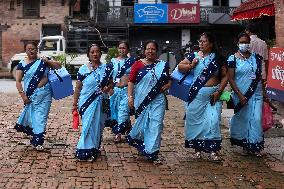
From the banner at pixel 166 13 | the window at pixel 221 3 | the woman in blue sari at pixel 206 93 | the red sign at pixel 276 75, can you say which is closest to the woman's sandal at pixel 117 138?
the woman in blue sari at pixel 206 93

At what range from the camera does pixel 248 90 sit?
7.14m

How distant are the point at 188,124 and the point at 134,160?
926 mm

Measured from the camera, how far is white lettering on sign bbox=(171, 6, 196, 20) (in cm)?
3078

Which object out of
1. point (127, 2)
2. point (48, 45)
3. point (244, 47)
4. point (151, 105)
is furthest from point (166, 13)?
point (151, 105)

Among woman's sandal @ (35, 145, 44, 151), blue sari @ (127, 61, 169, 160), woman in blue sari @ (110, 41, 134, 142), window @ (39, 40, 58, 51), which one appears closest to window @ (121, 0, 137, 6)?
window @ (39, 40, 58, 51)

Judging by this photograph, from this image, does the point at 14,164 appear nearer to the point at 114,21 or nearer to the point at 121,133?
the point at 121,133

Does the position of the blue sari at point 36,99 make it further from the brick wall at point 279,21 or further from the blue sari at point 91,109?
the brick wall at point 279,21

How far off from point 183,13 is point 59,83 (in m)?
24.2

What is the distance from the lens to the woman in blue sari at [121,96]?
323 inches

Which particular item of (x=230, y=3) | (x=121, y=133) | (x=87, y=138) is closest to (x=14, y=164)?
(x=87, y=138)

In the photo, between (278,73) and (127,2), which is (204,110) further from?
(127,2)

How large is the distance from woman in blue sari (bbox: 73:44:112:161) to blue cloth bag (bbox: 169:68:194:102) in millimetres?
939

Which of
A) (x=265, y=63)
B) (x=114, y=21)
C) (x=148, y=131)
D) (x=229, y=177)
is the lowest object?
(x=229, y=177)

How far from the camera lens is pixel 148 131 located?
6680 mm
